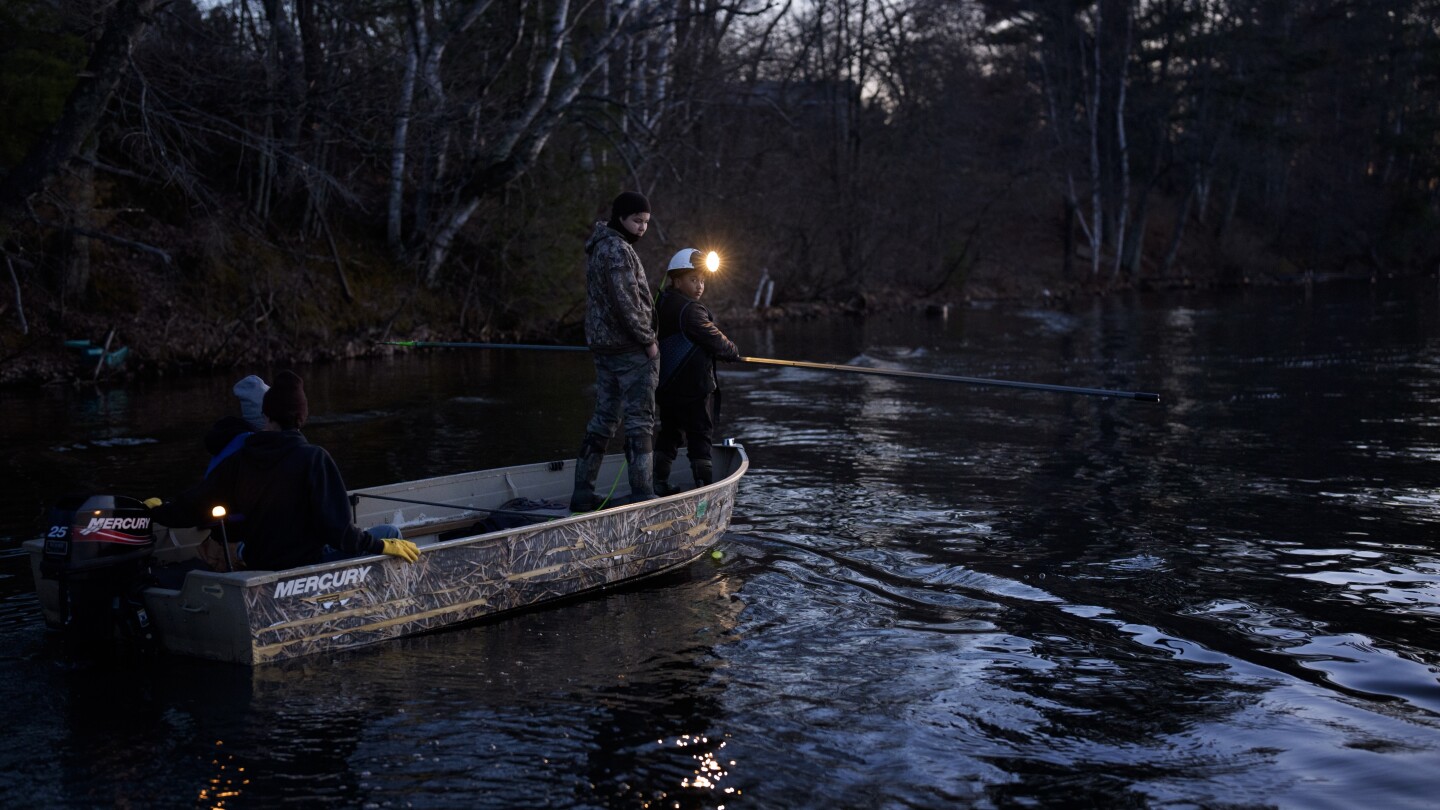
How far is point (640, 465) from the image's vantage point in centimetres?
793

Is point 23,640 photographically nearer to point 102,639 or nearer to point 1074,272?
point 102,639

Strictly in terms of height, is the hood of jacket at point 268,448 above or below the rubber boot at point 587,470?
above

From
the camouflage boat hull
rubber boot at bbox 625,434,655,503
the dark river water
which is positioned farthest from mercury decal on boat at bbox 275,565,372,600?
rubber boot at bbox 625,434,655,503

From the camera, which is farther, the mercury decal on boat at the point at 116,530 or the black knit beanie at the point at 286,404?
the black knit beanie at the point at 286,404

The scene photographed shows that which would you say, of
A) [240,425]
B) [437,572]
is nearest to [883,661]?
[437,572]

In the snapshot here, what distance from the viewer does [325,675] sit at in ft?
19.5

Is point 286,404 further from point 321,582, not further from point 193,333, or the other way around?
point 193,333

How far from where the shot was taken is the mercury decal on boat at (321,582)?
5809 millimetres

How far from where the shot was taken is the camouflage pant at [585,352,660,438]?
7.82m

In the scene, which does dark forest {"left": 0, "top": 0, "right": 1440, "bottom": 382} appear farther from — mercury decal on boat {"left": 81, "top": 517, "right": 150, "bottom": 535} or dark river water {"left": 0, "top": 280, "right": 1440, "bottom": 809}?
mercury decal on boat {"left": 81, "top": 517, "right": 150, "bottom": 535}

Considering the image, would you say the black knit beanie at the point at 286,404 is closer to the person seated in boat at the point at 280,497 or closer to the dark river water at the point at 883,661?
the person seated in boat at the point at 280,497

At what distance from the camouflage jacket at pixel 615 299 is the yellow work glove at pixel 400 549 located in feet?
6.37

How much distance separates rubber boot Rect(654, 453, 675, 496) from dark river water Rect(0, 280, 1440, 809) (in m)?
0.66

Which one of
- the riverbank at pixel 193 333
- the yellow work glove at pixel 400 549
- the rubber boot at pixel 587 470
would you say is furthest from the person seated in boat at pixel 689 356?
the riverbank at pixel 193 333
